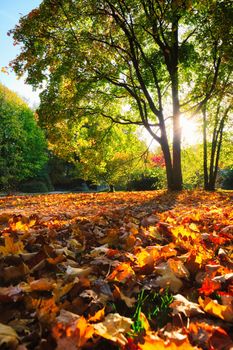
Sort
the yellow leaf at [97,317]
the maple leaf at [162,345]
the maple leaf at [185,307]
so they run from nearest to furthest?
1. the maple leaf at [162,345]
2. the yellow leaf at [97,317]
3. the maple leaf at [185,307]

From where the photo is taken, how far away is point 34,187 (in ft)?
120

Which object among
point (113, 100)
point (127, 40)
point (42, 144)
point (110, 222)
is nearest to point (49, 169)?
point (42, 144)

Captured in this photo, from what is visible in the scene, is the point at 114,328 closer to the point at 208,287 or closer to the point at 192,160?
the point at 208,287

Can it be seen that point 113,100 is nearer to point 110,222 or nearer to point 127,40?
point 127,40

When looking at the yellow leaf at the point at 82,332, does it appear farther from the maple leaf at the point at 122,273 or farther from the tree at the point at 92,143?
the tree at the point at 92,143

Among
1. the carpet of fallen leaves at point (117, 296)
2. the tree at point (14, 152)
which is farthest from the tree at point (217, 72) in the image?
the tree at point (14, 152)

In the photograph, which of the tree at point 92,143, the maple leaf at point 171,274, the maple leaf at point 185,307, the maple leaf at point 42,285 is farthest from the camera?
the tree at point 92,143

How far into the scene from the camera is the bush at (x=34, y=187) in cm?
3637

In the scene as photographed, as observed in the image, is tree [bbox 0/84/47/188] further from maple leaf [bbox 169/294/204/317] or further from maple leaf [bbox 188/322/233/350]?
maple leaf [bbox 188/322/233/350]

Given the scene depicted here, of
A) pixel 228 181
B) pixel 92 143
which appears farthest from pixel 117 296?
pixel 228 181

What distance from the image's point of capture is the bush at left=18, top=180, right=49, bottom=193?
119 ft

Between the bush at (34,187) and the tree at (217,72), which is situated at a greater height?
the tree at (217,72)

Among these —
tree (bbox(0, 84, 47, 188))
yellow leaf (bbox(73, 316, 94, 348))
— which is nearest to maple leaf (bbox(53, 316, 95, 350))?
yellow leaf (bbox(73, 316, 94, 348))

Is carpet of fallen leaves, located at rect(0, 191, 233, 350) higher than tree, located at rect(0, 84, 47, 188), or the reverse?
tree, located at rect(0, 84, 47, 188)
